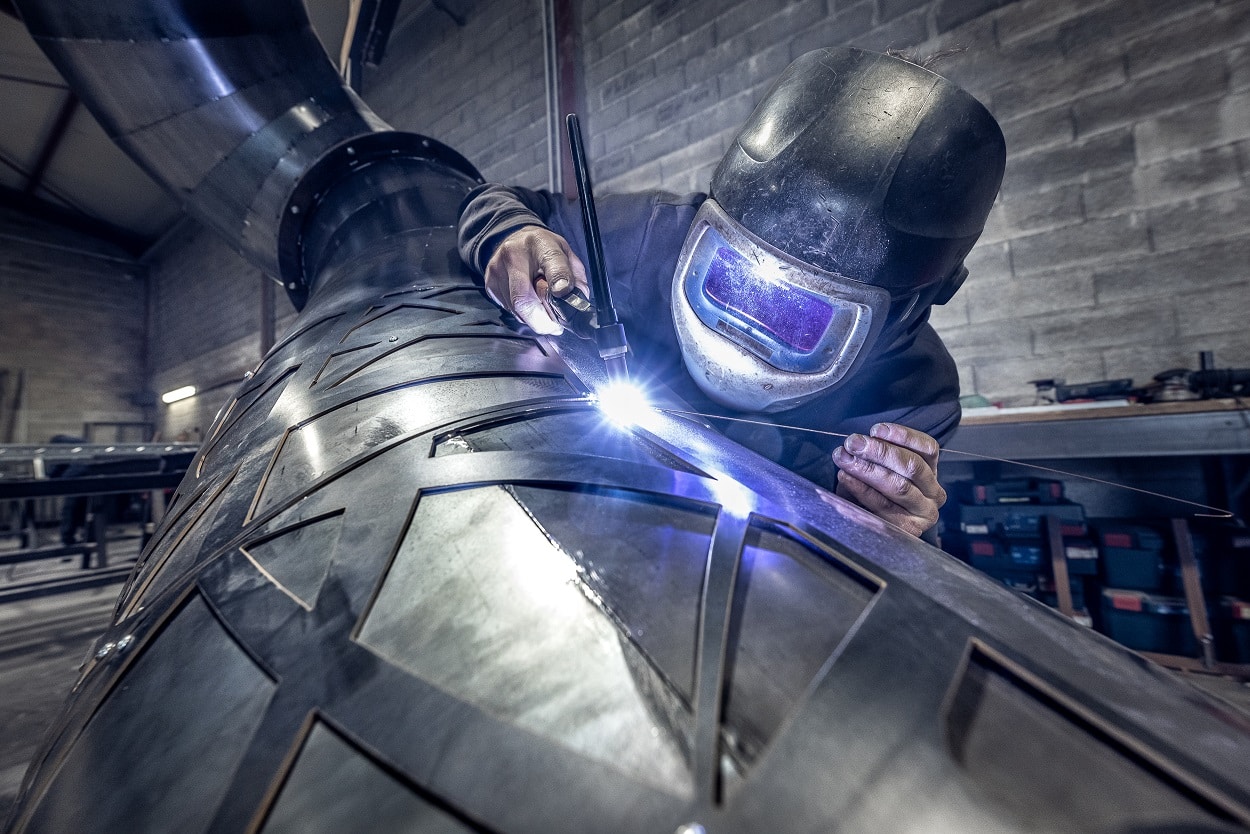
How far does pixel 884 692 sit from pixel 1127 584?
2.37 m

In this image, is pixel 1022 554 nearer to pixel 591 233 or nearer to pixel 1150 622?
pixel 1150 622

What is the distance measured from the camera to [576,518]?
48cm

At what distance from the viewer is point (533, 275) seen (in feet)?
3.47

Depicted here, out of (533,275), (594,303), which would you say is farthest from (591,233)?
(533,275)

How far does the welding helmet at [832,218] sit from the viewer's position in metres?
0.83

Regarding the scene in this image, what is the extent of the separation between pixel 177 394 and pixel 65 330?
83.8 inches

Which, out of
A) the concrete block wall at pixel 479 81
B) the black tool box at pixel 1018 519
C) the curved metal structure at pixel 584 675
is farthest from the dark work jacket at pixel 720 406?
the concrete block wall at pixel 479 81

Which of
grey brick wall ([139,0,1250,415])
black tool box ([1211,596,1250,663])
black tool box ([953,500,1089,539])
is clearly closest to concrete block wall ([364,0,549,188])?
grey brick wall ([139,0,1250,415])

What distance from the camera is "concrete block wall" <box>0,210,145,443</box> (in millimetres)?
7117

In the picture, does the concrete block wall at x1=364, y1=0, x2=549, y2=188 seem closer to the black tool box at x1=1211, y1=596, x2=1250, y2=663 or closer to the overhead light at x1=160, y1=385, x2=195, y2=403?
the black tool box at x1=1211, y1=596, x2=1250, y2=663

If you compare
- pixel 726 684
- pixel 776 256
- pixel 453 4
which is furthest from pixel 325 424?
pixel 453 4

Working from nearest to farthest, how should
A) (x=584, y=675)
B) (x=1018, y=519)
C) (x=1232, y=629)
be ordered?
(x=584, y=675) → (x=1232, y=629) → (x=1018, y=519)

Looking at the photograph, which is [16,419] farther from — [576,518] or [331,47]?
[576,518]

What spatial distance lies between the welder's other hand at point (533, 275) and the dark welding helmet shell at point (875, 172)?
369 mm
